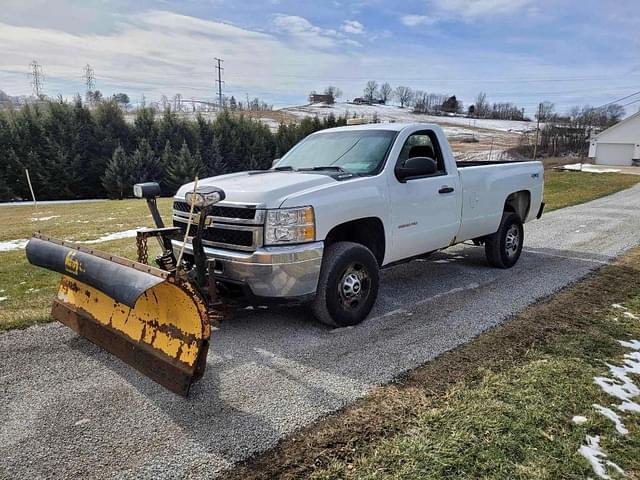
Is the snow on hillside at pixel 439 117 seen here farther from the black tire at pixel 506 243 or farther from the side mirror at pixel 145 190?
the side mirror at pixel 145 190

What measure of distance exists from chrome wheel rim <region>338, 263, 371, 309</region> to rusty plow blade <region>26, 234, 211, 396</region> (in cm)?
162

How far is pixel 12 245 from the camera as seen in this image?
922 centimetres

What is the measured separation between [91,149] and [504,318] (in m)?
25.2

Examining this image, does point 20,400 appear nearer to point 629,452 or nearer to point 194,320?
point 194,320

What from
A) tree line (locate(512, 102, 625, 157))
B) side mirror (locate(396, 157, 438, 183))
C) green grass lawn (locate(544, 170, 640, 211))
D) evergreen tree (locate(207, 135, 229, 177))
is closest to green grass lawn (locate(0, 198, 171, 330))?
side mirror (locate(396, 157, 438, 183))

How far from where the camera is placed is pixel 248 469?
2.55 metres

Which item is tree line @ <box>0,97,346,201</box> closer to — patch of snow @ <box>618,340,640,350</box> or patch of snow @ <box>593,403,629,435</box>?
patch of snow @ <box>618,340,640,350</box>

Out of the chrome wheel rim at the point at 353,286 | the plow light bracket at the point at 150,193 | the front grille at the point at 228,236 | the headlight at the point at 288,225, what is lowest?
the chrome wheel rim at the point at 353,286

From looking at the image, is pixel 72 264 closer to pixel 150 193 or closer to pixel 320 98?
pixel 150 193

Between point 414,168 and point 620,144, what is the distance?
5548 cm

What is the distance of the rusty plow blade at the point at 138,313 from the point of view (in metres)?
3.07

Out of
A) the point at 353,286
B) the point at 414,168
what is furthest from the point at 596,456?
the point at 414,168

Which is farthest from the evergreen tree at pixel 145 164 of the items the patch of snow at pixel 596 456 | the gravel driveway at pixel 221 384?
the patch of snow at pixel 596 456

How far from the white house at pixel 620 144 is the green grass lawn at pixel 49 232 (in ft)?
112
